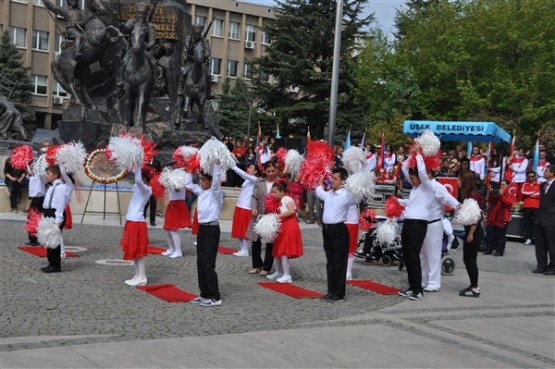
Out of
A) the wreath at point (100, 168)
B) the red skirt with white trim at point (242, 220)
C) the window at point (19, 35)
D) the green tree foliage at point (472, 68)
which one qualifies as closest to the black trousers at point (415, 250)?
the red skirt with white trim at point (242, 220)

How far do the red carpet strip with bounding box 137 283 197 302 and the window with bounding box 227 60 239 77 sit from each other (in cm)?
6059

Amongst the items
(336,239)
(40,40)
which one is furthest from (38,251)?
(40,40)

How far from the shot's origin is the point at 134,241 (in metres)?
10.2

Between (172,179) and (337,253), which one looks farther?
(172,179)

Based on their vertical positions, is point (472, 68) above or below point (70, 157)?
above

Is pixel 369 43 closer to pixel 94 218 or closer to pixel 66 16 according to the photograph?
pixel 66 16

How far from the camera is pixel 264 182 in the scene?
12.5 metres

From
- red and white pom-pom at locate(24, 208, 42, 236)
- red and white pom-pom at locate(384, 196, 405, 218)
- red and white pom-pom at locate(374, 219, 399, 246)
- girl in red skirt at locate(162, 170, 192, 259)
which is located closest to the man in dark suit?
red and white pom-pom at locate(374, 219, 399, 246)

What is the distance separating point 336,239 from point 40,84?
53717 millimetres

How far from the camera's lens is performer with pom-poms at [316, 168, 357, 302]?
32.4 ft

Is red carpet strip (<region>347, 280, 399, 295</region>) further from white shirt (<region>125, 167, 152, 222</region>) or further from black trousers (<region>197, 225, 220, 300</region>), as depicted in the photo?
white shirt (<region>125, 167, 152, 222</region>)

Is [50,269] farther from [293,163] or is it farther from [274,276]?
[293,163]

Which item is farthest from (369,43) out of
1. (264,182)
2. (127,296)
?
(127,296)

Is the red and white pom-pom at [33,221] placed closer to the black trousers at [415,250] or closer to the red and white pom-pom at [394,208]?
the red and white pom-pom at [394,208]
